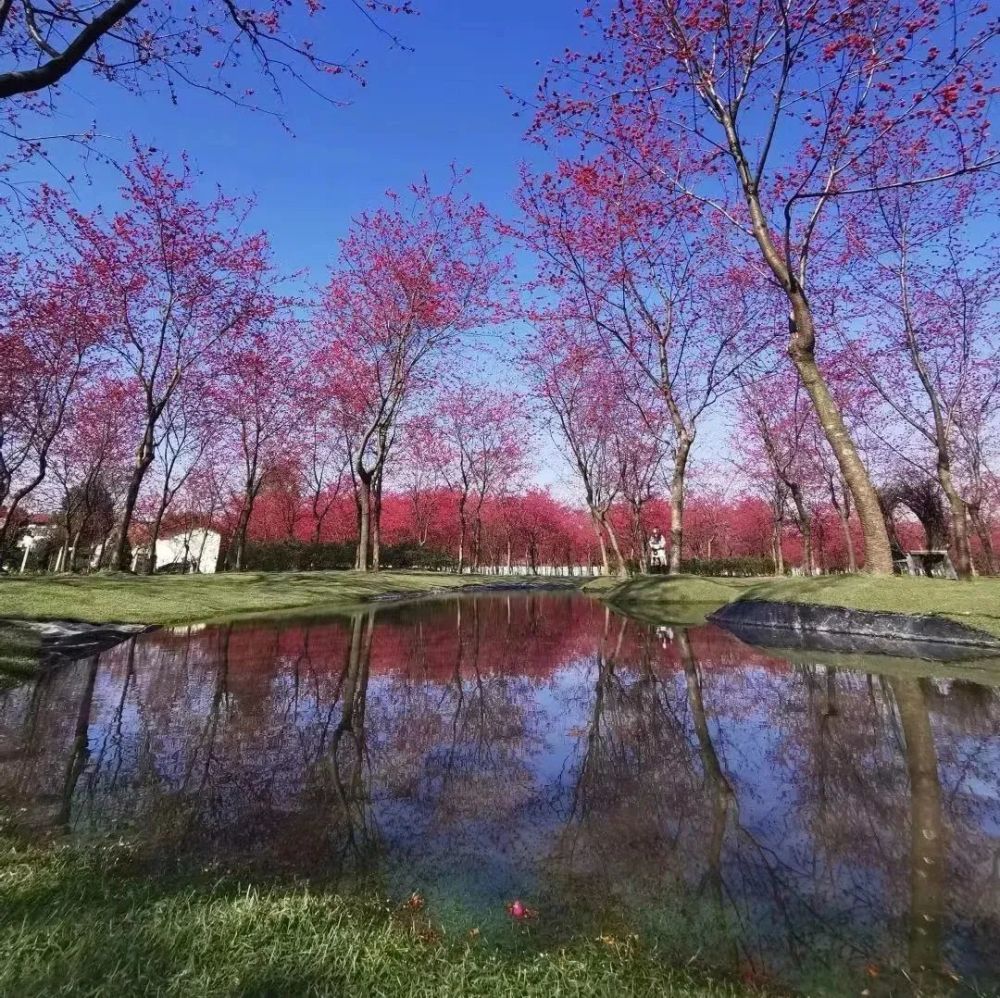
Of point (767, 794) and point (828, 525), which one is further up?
point (828, 525)

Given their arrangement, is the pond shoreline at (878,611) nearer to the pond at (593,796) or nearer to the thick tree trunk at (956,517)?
the pond at (593,796)

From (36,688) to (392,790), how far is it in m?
4.50

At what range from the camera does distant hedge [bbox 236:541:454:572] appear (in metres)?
34.8

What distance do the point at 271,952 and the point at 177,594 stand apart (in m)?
14.0

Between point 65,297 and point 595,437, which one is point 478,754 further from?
point 595,437

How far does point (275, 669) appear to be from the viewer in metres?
6.72

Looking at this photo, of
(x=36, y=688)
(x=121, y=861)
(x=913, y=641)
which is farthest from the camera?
(x=913, y=641)

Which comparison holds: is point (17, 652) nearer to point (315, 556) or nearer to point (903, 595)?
point (903, 595)

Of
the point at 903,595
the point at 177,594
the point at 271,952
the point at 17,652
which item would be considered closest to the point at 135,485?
the point at 177,594

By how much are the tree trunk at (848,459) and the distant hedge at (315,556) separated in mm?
28076

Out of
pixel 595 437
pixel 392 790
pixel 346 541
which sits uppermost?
pixel 595 437

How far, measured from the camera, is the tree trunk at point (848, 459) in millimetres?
9852

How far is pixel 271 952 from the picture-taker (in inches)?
67.7

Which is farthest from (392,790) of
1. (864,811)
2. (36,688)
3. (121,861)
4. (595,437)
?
(595,437)
